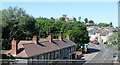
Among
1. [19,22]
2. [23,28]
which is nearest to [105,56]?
[23,28]

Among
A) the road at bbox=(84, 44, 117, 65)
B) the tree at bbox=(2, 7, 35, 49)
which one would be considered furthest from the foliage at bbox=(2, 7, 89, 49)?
the road at bbox=(84, 44, 117, 65)

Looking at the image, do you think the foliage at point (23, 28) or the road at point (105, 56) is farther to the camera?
the foliage at point (23, 28)

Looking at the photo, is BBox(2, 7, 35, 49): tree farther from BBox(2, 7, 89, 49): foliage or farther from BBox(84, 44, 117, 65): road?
BBox(84, 44, 117, 65): road

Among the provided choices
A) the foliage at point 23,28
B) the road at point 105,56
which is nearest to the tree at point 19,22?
the foliage at point 23,28

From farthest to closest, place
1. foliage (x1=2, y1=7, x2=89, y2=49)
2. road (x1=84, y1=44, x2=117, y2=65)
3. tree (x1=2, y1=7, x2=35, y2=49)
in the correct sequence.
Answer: tree (x1=2, y1=7, x2=35, y2=49), foliage (x1=2, y1=7, x2=89, y2=49), road (x1=84, y1=44, x2=117, y2=65)

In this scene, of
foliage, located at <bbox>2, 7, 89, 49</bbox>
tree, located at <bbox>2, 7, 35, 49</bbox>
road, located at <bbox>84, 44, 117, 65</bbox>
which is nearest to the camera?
road, located at <bbox>84, 44, 117, 65</bbox>

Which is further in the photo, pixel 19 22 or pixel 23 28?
pixel 19 22

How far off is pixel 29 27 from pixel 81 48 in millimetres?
5159

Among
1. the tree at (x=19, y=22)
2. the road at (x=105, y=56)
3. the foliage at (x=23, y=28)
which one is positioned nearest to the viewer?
the road at (x=105, y=56)

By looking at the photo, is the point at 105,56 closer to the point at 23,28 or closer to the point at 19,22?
the point at 23,28

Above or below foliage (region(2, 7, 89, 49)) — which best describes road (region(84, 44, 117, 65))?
below

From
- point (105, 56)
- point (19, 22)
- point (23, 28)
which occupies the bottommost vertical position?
point (105, 56)

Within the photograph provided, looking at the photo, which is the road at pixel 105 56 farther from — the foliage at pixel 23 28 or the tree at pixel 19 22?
the tree at pixel 19 22

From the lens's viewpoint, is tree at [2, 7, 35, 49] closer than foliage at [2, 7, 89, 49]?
No
